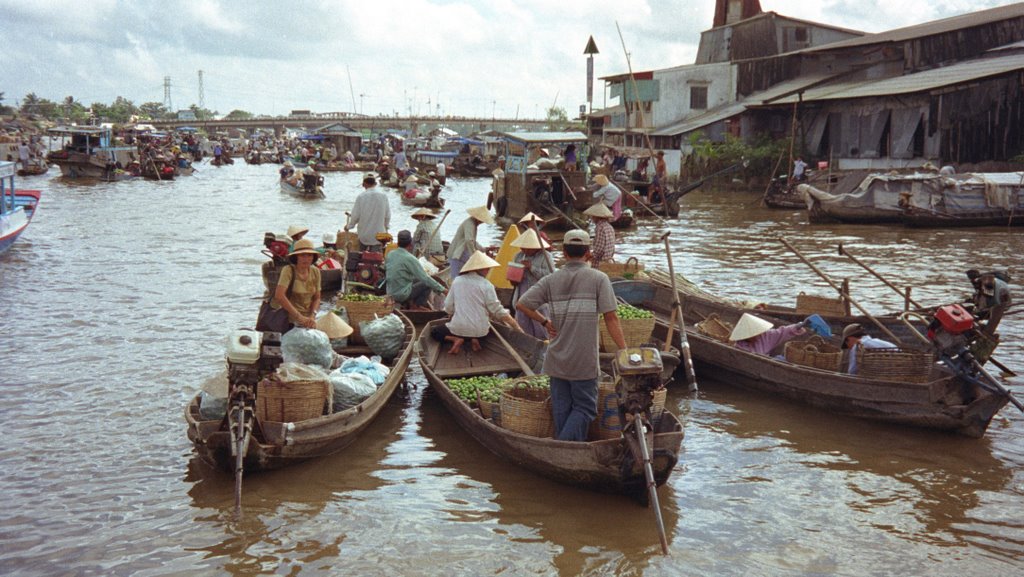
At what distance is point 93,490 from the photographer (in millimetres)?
6137

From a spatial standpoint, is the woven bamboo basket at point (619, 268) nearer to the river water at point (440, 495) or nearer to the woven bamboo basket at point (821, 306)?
the woven bamboo basket at point (821, 306)

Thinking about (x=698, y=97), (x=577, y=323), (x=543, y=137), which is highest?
(x=698, y=97)

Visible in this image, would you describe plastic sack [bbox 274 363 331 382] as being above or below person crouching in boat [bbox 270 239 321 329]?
below

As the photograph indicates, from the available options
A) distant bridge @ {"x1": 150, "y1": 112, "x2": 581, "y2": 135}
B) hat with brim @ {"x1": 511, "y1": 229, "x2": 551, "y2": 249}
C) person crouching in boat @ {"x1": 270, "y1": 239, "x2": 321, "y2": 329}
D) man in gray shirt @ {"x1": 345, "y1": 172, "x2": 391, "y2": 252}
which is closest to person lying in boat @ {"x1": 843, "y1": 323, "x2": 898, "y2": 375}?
hat with brim @ {"x1": 511, "y1": 229, "x2": 551, "y2": 249}

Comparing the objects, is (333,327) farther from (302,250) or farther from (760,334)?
(760,334)

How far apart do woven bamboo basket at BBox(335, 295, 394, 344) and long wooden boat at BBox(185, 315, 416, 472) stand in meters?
1.94

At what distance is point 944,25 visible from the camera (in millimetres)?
27500

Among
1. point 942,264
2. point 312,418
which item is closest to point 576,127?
point 942,264

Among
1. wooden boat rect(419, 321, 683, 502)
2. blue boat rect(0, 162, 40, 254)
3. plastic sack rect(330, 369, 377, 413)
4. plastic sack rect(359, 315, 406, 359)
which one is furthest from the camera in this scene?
blue boat rect(0, 162, 40, 254)

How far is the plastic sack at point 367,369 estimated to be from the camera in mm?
7297

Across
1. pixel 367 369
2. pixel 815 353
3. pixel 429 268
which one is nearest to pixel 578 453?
pixel 367 369

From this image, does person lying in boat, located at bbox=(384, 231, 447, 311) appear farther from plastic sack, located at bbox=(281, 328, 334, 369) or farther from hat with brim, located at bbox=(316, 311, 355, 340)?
plastic sack, located at bbox=(281, 328, 334, 369)

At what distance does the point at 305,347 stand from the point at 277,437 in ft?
3.62

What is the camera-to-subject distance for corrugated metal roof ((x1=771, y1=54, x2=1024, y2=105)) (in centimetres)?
2169
